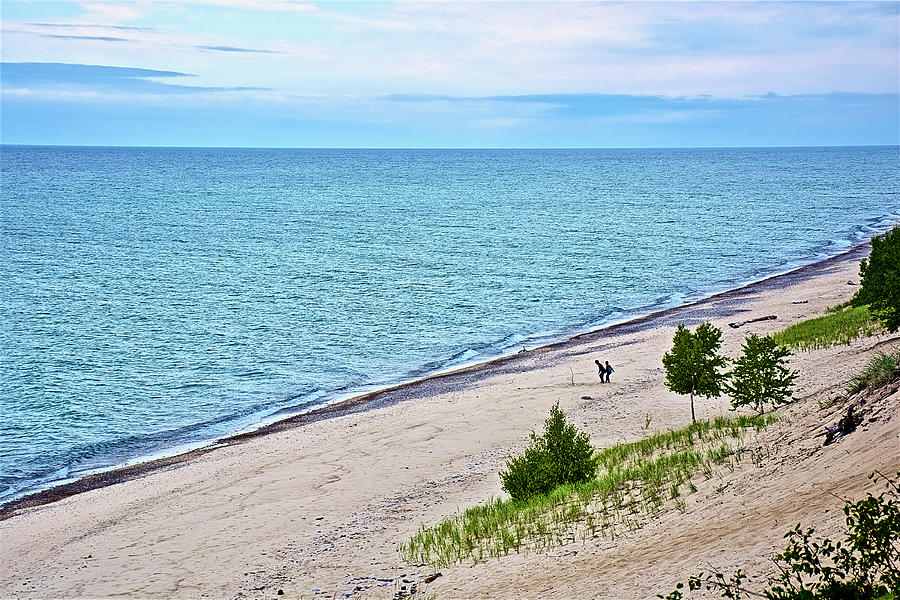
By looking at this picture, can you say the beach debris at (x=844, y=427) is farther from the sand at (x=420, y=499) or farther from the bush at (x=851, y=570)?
the bush at (x=851, y=570)

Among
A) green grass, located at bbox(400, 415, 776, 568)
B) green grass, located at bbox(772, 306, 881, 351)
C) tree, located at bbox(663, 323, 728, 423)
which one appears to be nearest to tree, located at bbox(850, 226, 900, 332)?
green grass, located at bbox(772, 306, 881, 351)

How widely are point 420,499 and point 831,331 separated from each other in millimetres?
18157

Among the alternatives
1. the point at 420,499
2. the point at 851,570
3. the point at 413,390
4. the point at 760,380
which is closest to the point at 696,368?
the point at 760,380

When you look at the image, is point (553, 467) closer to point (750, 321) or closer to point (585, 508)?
point (585, 508)

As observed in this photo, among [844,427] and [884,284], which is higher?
[884,284]

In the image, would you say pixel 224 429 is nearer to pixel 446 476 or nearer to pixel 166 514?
pixel 166 514

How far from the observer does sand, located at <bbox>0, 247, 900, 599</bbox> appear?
13320 millimetres

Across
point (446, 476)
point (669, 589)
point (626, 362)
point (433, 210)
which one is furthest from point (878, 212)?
point (669, 589)

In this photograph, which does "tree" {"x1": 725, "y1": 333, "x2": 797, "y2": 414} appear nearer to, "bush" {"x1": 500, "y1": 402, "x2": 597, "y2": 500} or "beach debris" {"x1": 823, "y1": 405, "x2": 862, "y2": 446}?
"bush" {"x1": 500, "y1": 402, "x2": 597, "y2": 500}

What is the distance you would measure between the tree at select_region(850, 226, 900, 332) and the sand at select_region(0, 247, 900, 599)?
1.78 metres

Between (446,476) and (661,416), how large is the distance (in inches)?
310

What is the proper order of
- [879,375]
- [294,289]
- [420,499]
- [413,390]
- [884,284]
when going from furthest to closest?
[294,289]
[413,390]
[884,284]
[420,499]
[879,375]

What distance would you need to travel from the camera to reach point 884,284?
2277 centimetres

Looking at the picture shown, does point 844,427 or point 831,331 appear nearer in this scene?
→ point 844,427
